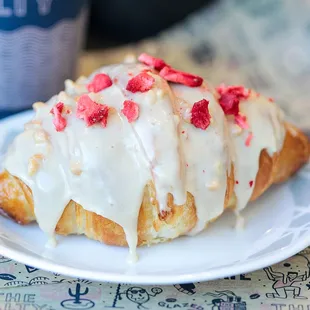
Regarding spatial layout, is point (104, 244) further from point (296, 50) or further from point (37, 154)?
point (296, 50)

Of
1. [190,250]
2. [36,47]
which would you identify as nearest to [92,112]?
[190,250]

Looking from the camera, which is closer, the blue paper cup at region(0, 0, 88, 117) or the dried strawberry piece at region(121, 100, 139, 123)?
the dried strawberry piece at region(121, 100, 139, 123)

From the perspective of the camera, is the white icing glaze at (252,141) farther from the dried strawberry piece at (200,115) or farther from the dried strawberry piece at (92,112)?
the dried strawberry piece at (92,112)

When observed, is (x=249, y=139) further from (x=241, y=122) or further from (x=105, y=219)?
(x=105, y=219)

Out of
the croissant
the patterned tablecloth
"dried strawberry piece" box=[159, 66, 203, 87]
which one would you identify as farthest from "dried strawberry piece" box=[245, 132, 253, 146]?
the patterned tablecloth

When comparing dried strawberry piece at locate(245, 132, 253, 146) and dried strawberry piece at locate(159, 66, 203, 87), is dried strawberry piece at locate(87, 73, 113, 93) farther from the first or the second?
dried strawberry piece at locate(245, 132, 253, 146)
